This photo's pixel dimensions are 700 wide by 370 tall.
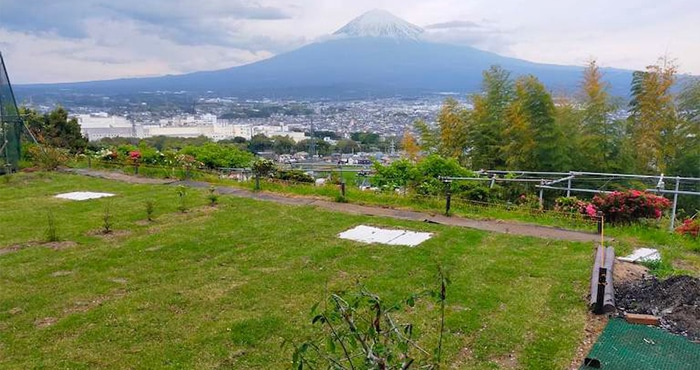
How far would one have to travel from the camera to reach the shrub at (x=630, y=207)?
7473mm

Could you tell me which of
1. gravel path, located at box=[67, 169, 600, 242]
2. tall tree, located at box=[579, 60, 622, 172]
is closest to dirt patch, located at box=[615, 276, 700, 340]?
gravel path, located at box=[67, 169, 600, 242]

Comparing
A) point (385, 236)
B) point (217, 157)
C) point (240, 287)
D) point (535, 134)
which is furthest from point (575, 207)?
point (217, 157)

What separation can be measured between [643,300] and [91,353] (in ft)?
15.6

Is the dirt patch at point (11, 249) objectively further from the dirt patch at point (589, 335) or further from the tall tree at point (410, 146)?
the tall tree at point (410, 146)

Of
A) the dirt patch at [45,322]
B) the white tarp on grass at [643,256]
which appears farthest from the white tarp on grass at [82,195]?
the white tarp on grass at [643,256]

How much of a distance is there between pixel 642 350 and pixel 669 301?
1132 mm

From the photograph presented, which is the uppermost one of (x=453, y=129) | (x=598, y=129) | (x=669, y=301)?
(x=598, y=129)

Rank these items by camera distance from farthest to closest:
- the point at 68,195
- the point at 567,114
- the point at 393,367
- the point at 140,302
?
the point at 567,114 < the point at 68,195 < the point at 140,302 < the point at 393,367

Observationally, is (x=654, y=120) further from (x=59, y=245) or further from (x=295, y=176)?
(x=59, y=245)

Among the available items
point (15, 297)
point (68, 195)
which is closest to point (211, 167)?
point (68, 195)

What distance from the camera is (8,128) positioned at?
1238 cm

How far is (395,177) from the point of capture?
1074cm

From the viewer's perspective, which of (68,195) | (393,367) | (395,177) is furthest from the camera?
(395,177)

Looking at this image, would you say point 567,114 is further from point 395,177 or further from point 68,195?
point 68,195
